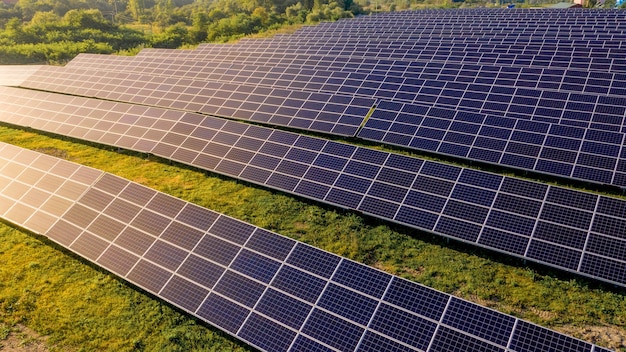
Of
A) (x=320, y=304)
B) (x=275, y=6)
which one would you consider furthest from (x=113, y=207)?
(x=275, y=6)

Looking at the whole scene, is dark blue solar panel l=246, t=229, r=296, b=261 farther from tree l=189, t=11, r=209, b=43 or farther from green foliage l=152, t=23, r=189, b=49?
tree l=189, t=11, r=209, b=43

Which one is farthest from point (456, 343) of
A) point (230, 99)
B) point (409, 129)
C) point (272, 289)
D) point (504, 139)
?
point (230, 99)

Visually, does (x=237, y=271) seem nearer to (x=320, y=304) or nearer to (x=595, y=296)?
(x=320, y=304)

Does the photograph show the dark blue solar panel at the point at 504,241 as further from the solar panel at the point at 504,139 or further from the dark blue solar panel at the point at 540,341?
the solar panel at the point at 504,139

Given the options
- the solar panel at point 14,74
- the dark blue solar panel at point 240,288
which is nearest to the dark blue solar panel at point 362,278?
the dark blue solar panel at point 240,288

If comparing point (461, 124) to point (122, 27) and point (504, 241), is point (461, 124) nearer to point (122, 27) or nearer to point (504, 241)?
point (504, 241)

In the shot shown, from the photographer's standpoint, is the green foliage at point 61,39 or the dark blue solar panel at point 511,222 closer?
the dark blue solar panel at point 511,222
